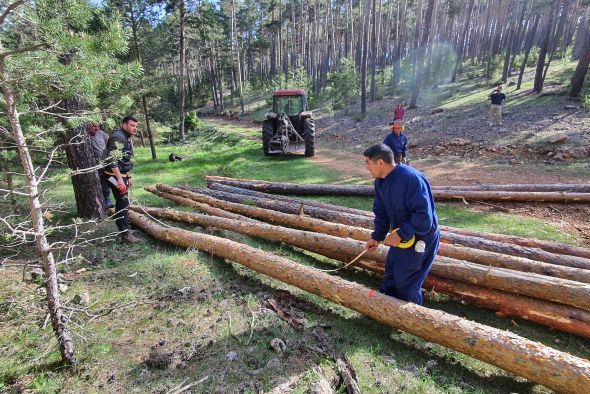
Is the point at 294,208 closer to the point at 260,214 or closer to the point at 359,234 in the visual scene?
the point at 260,214

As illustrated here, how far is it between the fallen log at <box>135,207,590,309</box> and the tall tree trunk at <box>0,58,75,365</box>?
3184 millimetres

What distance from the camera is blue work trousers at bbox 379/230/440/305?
3.29 m

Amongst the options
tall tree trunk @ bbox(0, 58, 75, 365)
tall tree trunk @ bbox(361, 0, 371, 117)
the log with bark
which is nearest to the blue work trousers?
the log with bark

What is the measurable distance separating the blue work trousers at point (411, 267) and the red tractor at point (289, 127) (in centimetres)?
1066

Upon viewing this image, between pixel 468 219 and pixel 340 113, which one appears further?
pixel 340 113

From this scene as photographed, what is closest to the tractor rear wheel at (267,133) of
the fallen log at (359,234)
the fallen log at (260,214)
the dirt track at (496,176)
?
the dirt track at (496,176)

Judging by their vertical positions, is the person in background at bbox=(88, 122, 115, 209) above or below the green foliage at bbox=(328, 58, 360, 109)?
below

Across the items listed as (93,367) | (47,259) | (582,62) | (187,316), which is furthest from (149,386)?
(582,62)

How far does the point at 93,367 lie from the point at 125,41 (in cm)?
288

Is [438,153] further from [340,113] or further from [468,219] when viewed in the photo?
[340,113]

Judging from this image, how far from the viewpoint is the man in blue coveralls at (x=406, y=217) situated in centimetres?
310

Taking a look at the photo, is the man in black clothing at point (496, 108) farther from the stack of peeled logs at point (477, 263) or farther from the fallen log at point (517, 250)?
the fallen log at point (517, 250)

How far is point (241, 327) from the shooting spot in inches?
138

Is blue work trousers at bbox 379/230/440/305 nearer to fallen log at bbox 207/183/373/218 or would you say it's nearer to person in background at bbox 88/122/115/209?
fallen log at bbox 207/183/373/218
